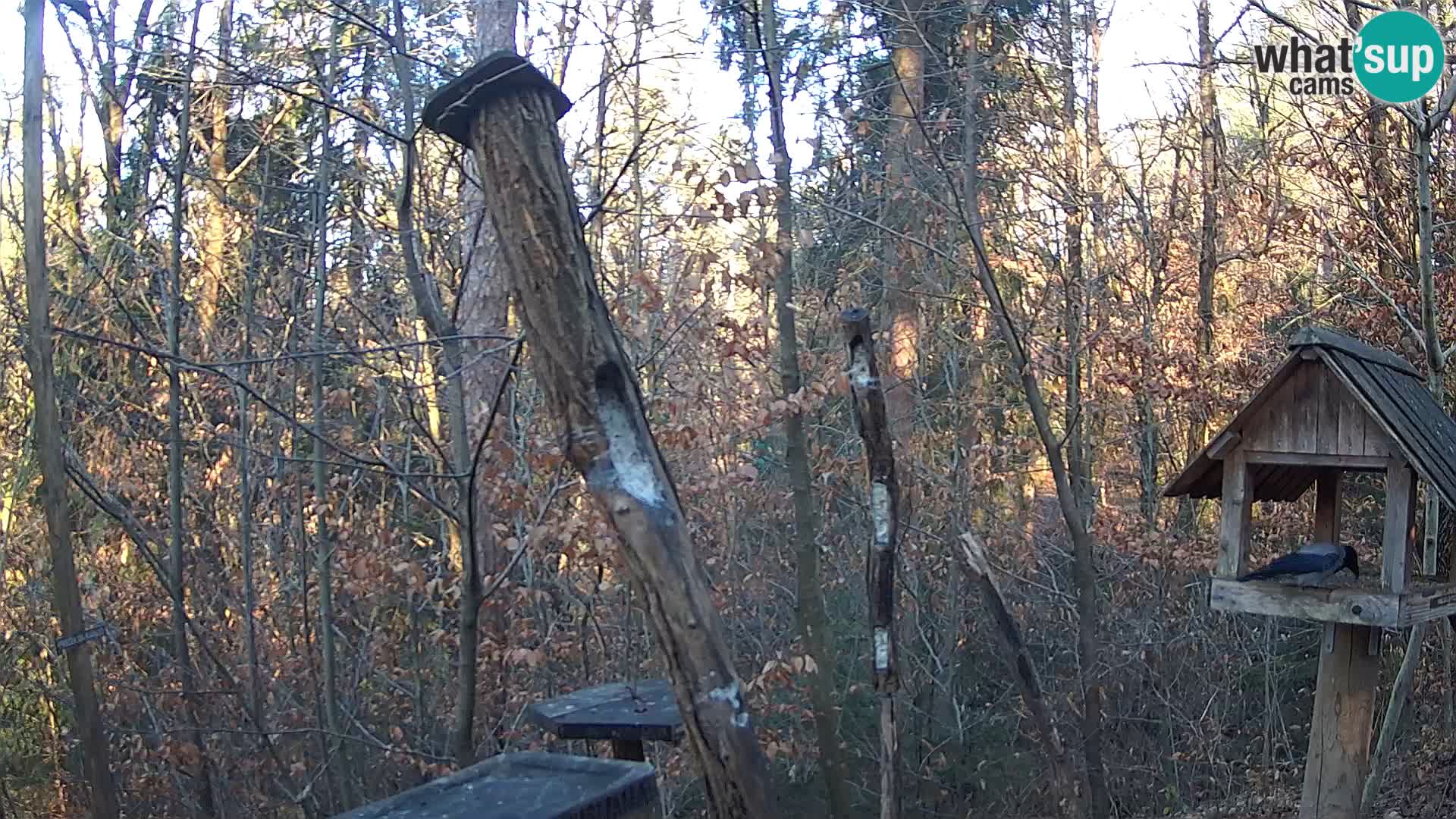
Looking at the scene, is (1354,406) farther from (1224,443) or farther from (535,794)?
(535,794)

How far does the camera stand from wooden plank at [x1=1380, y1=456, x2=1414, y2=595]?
3910 mm

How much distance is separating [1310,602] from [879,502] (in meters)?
1.59

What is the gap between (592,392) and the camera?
130 inches

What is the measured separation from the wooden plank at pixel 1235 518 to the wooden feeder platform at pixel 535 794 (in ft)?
7.42

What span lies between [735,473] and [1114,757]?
3.76m

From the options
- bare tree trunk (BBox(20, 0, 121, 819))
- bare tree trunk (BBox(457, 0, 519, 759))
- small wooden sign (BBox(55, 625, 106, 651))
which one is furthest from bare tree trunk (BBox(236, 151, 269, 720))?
small wooden sign (BBox(55, 625, 106, 651))

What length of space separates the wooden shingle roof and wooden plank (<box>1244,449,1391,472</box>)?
0.02 meters

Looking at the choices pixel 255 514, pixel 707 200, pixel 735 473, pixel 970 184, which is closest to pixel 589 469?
pixel 707 200

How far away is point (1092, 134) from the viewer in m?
9.22

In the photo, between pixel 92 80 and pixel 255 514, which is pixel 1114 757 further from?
pixel 92 80

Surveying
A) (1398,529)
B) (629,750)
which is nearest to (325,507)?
(629,750)

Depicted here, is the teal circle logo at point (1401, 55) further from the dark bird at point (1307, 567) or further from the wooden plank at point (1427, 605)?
the dark bird at point (1307, 567)

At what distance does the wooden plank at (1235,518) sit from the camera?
4211mm

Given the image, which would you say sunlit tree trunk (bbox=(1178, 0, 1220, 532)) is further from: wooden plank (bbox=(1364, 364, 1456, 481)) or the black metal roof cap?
the black metal roof cap
